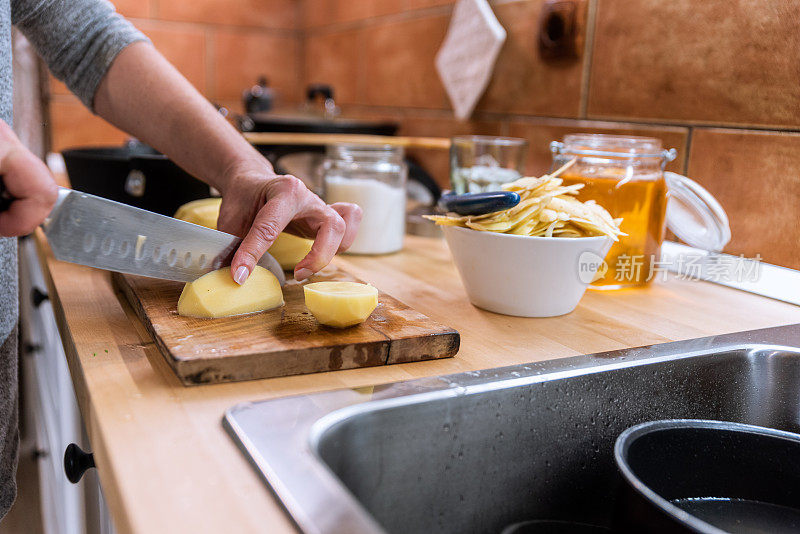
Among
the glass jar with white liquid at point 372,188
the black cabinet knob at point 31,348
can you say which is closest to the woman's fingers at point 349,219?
the glass jar with white liquid at point 372,188

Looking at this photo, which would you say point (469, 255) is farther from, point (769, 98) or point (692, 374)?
point (769, 98)

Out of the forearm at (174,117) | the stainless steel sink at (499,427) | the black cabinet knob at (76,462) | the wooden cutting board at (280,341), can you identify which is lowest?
the black cabinet knob at (76,462)

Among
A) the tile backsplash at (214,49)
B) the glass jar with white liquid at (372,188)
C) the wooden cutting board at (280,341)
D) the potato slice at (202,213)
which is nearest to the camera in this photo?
the wooden cutting board at (280,341)

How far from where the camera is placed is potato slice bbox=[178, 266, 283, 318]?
24.5 inches

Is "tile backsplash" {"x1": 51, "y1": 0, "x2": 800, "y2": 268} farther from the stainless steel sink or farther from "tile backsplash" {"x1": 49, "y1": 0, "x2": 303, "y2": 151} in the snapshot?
the stainless steel sink

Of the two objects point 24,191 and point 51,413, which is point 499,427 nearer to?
point 24,191

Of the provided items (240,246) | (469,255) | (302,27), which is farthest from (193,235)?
(302,27)

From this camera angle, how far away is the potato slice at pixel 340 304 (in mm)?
586

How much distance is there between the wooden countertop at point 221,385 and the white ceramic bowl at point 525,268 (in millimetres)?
17

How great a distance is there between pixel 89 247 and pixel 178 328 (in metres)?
0.10

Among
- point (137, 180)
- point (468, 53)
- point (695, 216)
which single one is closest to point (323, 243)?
point (137, 180)

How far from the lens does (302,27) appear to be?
2191 mm

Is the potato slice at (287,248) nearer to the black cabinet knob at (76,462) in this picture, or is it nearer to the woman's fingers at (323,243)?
the woman's fingers at (323,243)

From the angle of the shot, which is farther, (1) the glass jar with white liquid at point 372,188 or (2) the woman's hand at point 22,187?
(1) the glass jar with white liquid at point 372,188
